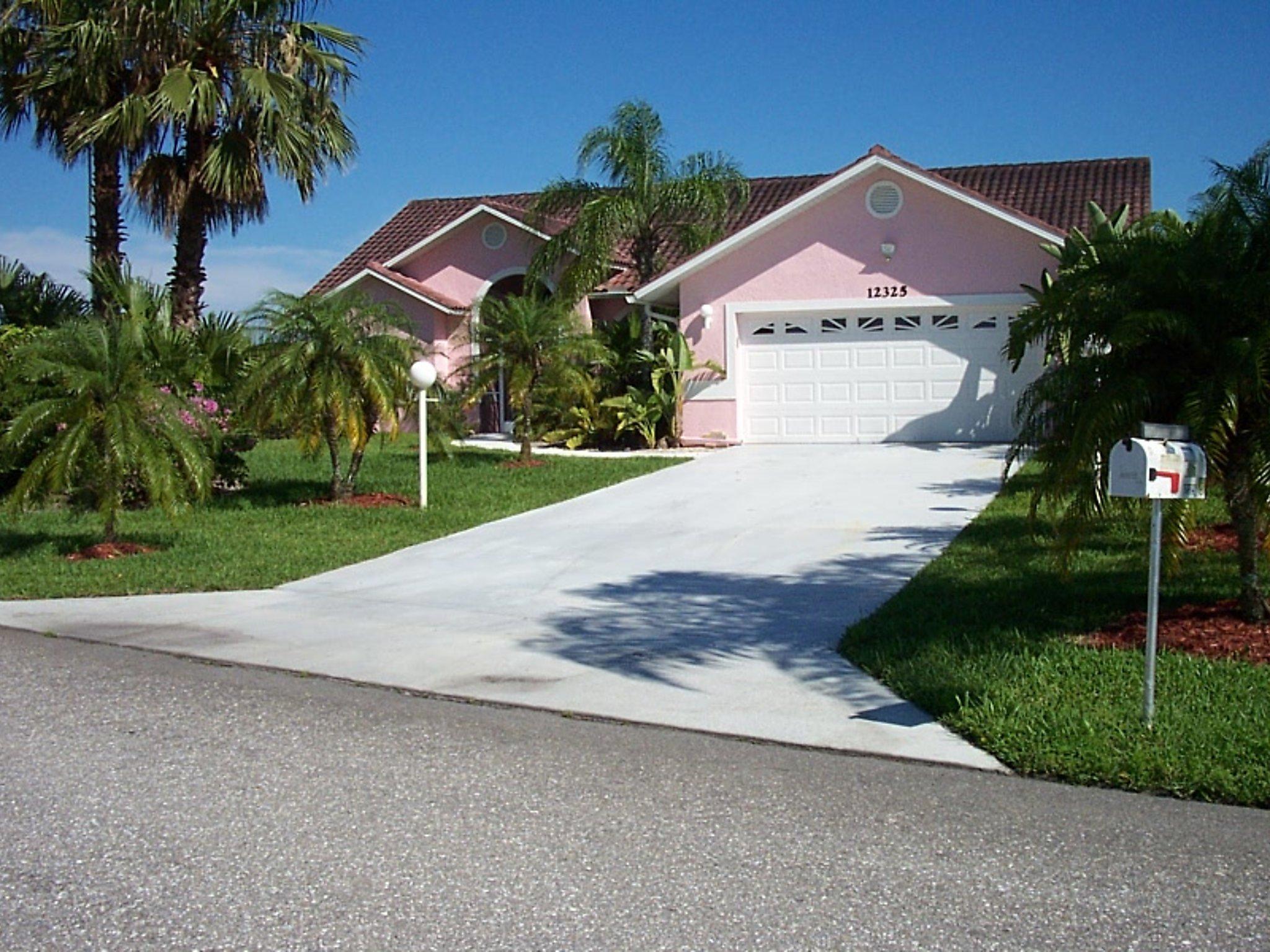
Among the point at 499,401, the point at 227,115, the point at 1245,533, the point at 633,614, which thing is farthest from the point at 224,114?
the point at 1245,533

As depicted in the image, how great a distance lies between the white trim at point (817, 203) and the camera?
20.3 meters

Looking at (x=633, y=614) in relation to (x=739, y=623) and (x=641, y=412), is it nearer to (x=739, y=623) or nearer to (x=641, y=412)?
(x=739, y=623)

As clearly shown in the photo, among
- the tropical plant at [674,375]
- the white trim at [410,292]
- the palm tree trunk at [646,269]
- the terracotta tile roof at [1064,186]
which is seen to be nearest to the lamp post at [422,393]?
the tropical plant at [674,375]

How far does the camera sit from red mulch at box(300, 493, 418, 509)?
15.6 metres

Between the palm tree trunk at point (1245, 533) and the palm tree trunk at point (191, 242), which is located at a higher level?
the palm tree trunk at point (191, 242)

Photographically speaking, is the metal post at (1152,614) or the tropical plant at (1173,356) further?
the tropical plant at (1173,356)

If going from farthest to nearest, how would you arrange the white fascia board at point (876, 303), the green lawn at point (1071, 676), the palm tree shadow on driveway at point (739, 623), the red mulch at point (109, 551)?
the white fascia board at point (876, 303) < the red mulch at point (109, 551) < the palm tree shadow on driveway at point (739, 623) < the green lawn at point (1071, 676)

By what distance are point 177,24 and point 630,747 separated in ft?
51.8

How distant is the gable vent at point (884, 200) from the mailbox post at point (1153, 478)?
15.3 meters

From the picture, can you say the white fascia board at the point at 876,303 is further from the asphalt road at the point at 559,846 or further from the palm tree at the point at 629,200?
the asphalt road at the point at 559,846

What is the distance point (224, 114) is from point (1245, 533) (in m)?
15.8

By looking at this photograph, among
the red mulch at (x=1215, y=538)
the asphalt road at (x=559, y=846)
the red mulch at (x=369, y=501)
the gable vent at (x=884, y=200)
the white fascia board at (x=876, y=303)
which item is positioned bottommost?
the asphalt road at (x=559, y=846)

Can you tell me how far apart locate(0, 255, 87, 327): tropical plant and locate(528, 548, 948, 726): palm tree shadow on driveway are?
11221 millimetres

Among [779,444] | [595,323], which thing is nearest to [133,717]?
[779,444]
